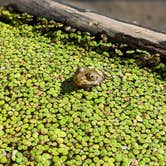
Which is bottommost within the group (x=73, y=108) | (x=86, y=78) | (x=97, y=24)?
(x=73, y=108)

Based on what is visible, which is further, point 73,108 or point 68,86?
point 68,86

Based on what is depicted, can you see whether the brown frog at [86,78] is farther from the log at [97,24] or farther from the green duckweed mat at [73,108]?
the log at [97,24]

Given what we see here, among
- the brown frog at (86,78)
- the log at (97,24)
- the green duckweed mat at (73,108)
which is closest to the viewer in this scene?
the green duckweed mat at (73,108)

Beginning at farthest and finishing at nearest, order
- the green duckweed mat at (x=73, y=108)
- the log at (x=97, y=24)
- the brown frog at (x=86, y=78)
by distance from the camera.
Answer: the log at (x=97, y=24) < the brown frog at (x=86, y=78) < the green duckweed mat at (x=73, y=108)

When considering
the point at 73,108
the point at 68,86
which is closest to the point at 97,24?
the point at 68,86

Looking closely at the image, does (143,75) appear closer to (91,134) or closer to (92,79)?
(92,79)

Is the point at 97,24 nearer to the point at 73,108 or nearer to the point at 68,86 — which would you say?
the point at 68,86

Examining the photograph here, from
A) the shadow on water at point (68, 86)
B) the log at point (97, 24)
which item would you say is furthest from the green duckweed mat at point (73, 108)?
the log at point (97, 24)

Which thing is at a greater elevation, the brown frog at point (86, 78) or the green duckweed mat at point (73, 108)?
the brown frog at point (86, 78)
